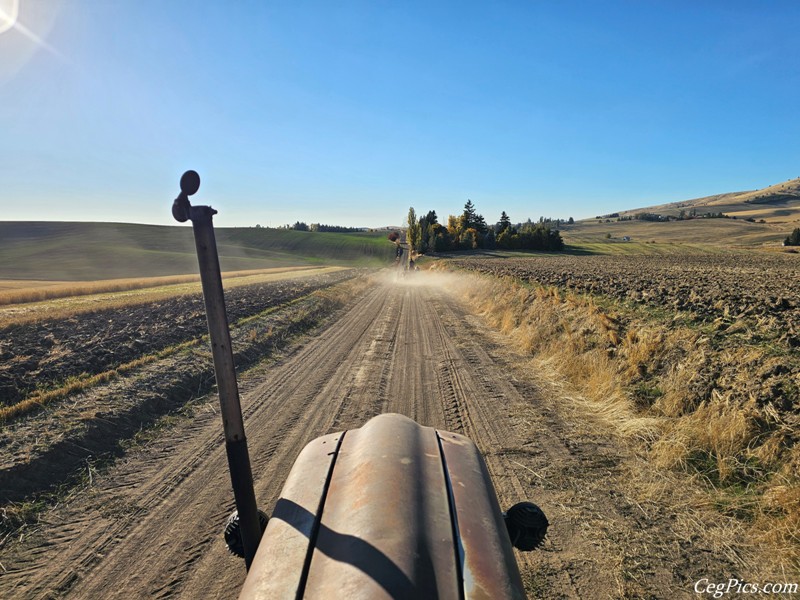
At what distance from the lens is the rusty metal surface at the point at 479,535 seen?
1485 millimetres

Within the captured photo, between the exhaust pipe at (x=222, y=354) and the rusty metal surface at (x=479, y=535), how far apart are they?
1.06 m

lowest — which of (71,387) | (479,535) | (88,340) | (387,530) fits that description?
(71,387)

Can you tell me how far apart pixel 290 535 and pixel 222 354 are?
3.01 feet

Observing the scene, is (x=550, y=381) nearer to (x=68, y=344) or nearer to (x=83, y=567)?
(x=83, y=567)

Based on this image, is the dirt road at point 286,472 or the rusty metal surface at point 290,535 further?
the dirt road at point 286,472

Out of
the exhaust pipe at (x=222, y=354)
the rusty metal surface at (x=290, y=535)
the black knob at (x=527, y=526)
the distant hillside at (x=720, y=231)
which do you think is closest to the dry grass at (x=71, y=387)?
the exhaust pipe at (x=222, y=354)

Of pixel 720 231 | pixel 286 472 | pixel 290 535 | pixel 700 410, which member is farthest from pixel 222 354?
pixel 720 231

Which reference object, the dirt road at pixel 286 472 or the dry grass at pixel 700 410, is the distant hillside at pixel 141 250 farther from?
the dry grass at pixel 700 410

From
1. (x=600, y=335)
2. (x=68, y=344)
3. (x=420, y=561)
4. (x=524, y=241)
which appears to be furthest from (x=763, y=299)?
(x=524, y=241)

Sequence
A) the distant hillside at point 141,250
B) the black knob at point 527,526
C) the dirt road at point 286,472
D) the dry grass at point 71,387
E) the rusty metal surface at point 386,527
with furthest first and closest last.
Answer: the distant hillside at point 141,250 → the dry grass at point 71,387 → the dirt road at point 286,472 → the black knob at point 527,526 → the rusty metal surface at point 386,527

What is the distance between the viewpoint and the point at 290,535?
5.59 feet

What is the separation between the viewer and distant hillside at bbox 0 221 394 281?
182ft

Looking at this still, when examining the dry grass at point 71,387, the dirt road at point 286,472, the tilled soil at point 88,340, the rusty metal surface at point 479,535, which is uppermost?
the rusty metal surface at point 479,535

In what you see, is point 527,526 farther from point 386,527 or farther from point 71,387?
point 71,387
